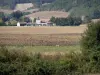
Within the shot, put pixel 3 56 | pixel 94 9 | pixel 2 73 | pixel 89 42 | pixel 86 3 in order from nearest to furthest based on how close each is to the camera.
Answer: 1. pixel 2 73
2. pixel 3 56
3. pixel 89 42
4. pixel 94 9
5. pixel 86 3

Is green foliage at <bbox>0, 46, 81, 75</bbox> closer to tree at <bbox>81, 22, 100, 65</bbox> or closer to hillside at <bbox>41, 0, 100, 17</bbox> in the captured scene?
tree at <bbox>81, 22, 100, 65</bbox>

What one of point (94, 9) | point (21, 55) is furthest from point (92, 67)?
point (94, 9)

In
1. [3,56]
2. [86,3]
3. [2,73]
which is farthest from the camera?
[86,3]

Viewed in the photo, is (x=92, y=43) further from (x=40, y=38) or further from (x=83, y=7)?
(x=83, y=7)

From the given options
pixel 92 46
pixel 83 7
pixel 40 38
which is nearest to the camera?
pixel 92 46

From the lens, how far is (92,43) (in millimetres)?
21141

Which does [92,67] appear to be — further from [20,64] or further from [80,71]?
[20,64]

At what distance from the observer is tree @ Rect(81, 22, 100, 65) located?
67.1 feet

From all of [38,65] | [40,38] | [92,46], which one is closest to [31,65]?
[38,65]

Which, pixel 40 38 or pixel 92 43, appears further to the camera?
pixel 40 38

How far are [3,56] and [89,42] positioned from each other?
5556 millimetres

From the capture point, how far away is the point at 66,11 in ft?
640

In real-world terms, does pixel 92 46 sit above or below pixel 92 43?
below

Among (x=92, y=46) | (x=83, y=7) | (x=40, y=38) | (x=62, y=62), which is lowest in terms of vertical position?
(x=40, y=38)
